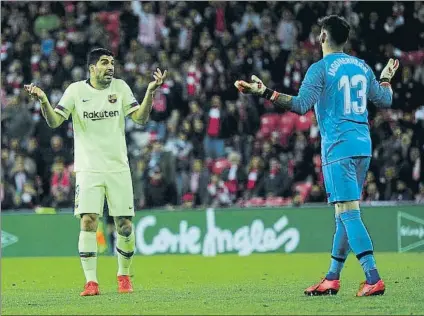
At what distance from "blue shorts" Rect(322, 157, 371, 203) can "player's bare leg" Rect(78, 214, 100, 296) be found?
102 inches

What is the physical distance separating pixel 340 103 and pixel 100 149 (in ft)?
8.84

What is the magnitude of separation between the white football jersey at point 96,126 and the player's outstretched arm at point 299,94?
212 cm

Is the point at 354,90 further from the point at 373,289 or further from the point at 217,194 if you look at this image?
the point at 217,194

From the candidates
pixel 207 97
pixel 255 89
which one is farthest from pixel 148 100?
pixel 207 97

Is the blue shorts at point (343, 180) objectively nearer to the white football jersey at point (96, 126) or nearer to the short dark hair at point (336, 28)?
the short dark hair at point (336, 28)

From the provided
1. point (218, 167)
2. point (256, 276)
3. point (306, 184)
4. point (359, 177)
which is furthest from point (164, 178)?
point (359, 177)

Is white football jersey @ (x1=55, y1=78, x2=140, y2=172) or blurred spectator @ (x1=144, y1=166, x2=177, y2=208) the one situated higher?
white football jersey @ (x1=55, y1=78, x2=140, y2=172)

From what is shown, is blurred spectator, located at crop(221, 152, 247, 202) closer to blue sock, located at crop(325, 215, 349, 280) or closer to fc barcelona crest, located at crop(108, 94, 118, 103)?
fc barcelona crest, located at crop(108, 94, 118, 103)

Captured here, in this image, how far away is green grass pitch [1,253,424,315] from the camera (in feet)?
30.5

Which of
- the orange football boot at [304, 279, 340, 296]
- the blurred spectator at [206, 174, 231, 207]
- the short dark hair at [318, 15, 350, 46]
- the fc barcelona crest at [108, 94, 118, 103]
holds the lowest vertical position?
the orange football boot at [304, 279, 340, 296]

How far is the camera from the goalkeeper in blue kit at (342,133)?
9.95 metres

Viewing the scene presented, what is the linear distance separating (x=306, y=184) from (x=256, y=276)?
27.8 ft

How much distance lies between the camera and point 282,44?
25.8 metres

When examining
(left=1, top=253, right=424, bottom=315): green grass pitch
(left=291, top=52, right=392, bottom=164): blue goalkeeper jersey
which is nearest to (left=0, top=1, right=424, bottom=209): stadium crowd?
(left=1, top=253, right=424, bottom=315): green grass pitch
